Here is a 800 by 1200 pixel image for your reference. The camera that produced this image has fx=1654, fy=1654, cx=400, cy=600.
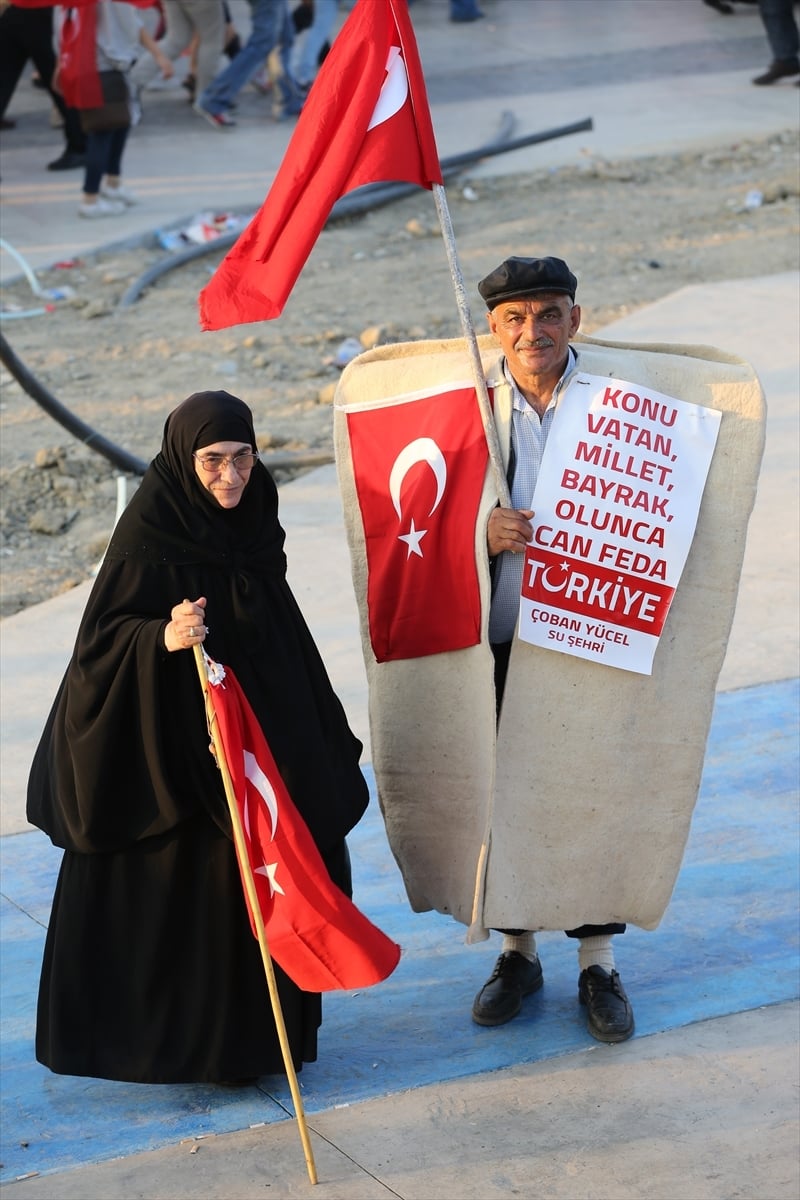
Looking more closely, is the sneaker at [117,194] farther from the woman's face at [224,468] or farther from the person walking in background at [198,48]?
the woman's face at [224,468]

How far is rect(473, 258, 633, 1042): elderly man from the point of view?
4.02 m

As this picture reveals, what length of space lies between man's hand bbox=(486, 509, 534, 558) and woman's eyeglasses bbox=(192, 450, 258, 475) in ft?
2.05

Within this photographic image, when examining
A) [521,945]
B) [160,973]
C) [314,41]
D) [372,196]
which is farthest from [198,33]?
[160,973]

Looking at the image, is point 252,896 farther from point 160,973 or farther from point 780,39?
point 780,39

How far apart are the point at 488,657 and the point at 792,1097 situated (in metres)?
1.34

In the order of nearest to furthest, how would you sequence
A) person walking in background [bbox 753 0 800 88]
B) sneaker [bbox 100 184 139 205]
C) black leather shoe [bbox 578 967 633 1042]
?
1. black leather shoe [bbox 578 967 633 1042]
2. sneaker [bbox 100 184 139 205]
3. person walking in background [bbox 753 0 800 88]

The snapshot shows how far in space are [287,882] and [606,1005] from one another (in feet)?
3.45

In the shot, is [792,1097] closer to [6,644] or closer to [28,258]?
[6,644]

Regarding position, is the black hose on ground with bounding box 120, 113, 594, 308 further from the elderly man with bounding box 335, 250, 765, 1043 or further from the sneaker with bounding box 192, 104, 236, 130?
the elderly man with bounding box 335, 250, 765, 1043

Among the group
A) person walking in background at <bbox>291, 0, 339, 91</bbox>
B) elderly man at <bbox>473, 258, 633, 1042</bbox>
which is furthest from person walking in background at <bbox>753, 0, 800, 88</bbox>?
elderly man at <bbox>473, 258, 633, 1042</bbox>

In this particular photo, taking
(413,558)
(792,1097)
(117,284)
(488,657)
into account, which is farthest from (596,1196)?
(117,284)

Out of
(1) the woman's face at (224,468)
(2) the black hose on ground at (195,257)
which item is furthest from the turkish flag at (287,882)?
(2) the black hose on ground at (195,257)

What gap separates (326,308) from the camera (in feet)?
38.5

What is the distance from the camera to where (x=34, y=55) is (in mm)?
Answer: 14109
